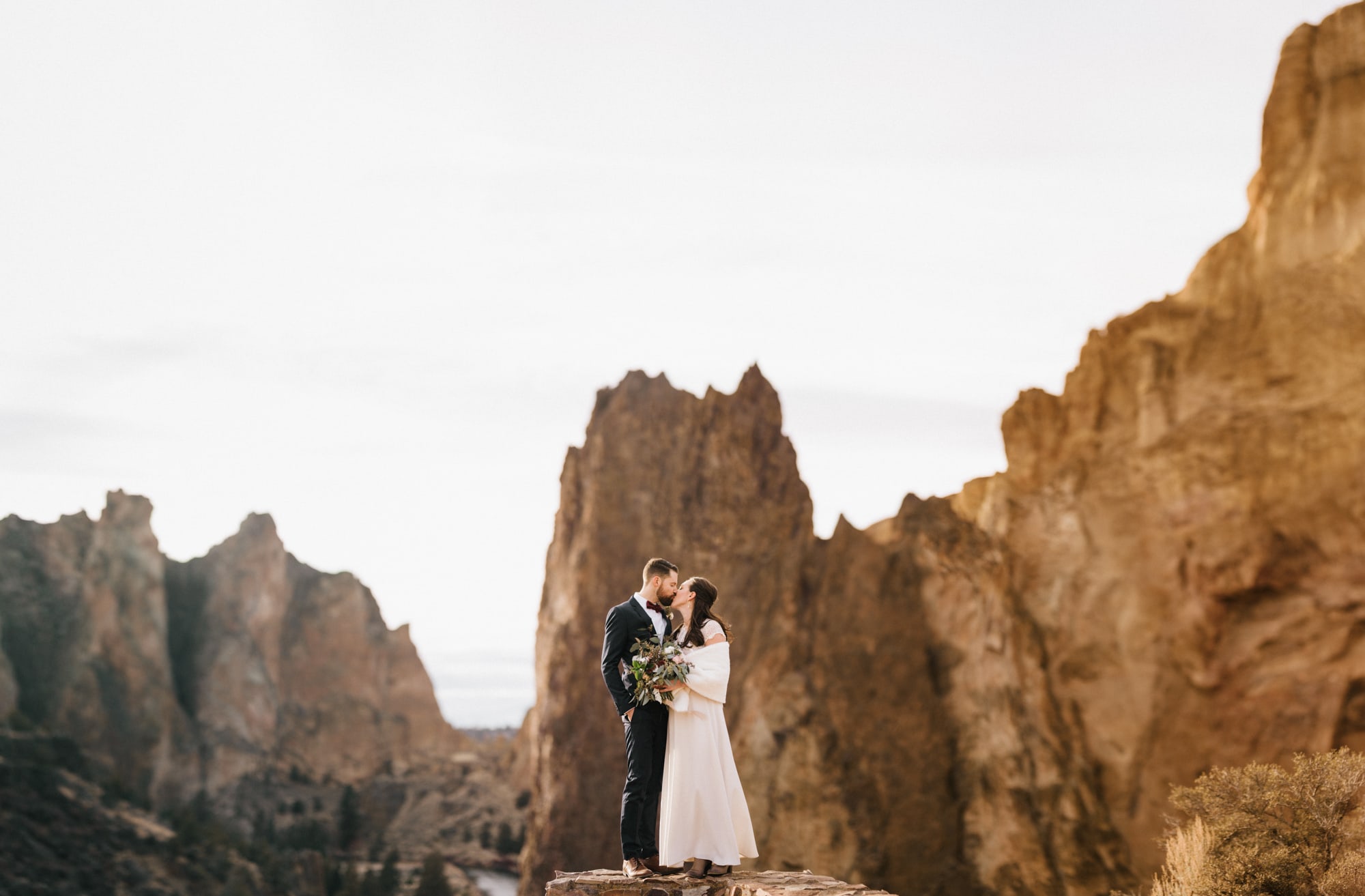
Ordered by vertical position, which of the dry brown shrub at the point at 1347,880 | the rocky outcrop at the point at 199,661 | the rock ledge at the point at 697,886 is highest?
the rocky outcrop at the point at 199,661

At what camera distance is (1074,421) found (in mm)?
32281

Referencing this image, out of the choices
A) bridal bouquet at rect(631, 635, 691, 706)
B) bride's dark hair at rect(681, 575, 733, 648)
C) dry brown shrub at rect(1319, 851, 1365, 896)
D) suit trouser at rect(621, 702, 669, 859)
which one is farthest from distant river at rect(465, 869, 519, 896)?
bridal bouquet at rect(631, 635, 691, 706)

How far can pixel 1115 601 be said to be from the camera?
101ft

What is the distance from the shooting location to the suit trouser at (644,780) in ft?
33.7

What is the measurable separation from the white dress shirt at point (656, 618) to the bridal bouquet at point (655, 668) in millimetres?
136

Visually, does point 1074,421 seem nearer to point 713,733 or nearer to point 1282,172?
point 1282,172

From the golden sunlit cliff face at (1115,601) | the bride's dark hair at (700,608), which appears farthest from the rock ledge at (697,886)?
the golden sunlit cliff face at (1115,601)

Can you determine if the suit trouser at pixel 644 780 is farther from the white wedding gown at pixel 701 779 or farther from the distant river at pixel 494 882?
the distant river at pixel 494 882

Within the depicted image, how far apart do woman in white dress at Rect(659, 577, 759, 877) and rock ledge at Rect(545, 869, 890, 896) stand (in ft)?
0.52

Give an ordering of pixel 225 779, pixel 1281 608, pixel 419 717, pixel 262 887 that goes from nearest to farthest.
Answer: pixel 1281 608, pixel 262 887, pixel 225 779, pixel 419 717

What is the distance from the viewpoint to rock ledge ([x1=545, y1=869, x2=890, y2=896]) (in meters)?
9.56

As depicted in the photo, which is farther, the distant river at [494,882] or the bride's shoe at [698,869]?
the distant river at [494,882]

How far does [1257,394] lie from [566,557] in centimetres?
2177

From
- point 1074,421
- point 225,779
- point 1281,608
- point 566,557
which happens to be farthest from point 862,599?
point 225,779
